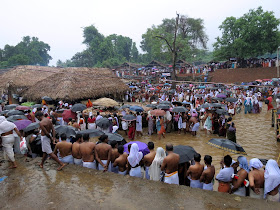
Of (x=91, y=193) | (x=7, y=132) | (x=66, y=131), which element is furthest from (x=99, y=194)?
(x=7, y=132)

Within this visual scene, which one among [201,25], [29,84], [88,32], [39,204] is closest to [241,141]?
[39,204]

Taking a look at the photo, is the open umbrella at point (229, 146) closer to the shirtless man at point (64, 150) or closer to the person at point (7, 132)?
the shirtless man at point (64, 150)

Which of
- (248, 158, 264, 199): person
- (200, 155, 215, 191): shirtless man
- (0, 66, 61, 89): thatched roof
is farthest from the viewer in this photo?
(0, 66, 61, 89): thatched roof

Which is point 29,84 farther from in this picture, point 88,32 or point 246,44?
point 88,32

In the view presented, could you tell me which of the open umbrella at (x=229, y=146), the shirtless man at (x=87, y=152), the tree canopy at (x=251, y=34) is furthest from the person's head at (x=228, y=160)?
the tree canopy at (x=251, y=34)

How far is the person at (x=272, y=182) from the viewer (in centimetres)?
380

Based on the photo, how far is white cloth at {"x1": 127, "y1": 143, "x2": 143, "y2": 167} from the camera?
478 cm

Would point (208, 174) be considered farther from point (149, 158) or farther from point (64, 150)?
point (64, 150)

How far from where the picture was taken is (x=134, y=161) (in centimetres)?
489

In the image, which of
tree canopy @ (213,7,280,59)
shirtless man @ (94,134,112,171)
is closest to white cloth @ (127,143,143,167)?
shirtless man @ (94,134,112,171)

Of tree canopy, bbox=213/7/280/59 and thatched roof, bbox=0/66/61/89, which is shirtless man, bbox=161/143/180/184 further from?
tree canopy, bbox=213/7/280/59

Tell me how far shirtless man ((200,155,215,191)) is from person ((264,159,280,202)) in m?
0.97

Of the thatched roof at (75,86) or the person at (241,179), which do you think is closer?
the person at (241,179)

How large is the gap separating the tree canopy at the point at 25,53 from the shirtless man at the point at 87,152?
33624mm
